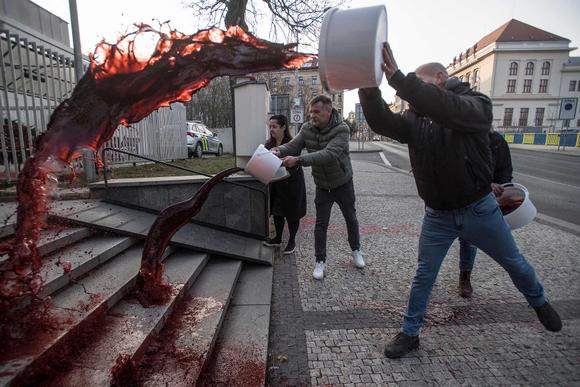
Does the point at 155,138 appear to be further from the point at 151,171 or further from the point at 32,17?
the point at 32,17

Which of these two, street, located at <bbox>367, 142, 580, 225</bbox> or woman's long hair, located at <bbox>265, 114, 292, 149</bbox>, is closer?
woman's long hair, located at <bbox>265, 114, 292, 149</bbox>

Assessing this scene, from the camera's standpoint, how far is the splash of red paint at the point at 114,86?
2.24m

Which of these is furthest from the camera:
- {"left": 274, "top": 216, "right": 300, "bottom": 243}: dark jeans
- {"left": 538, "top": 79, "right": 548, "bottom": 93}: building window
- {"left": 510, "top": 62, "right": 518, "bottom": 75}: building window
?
{"left": 538, "top": 79, "right": 548, "bottom": 93}: building window

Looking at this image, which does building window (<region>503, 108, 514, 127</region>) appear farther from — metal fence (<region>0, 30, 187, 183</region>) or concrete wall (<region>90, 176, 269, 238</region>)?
metal fence (<region>0, 30, 187, 183</region>)

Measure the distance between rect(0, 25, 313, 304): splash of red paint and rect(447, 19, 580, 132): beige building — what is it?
81.3 meters

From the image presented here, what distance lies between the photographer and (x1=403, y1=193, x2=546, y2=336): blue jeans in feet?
8.32

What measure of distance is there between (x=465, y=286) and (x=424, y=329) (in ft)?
3.24

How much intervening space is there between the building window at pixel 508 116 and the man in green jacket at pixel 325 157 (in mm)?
83364

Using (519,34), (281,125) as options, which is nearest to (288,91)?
(281,125)

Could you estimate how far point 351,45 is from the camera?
6.12ft

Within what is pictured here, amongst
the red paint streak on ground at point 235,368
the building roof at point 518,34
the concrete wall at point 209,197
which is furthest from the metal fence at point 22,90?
the building roof at point 518,34

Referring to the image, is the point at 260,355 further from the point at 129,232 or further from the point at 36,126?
the point at 36,126

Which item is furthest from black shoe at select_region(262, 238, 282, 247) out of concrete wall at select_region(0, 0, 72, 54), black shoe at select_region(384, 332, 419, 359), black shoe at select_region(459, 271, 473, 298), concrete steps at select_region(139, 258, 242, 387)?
concrete wall at select_region(0, 0, 72, 54)

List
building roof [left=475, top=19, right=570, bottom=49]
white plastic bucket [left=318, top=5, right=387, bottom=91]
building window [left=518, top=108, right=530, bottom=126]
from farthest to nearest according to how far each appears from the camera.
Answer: building window [left=518, top=108, right=530, bottom=126]
building roof [left=475, top=19, right=570, bottom=49]
white plastic bucket [left=318, top=5, right=387, bottom=91]
